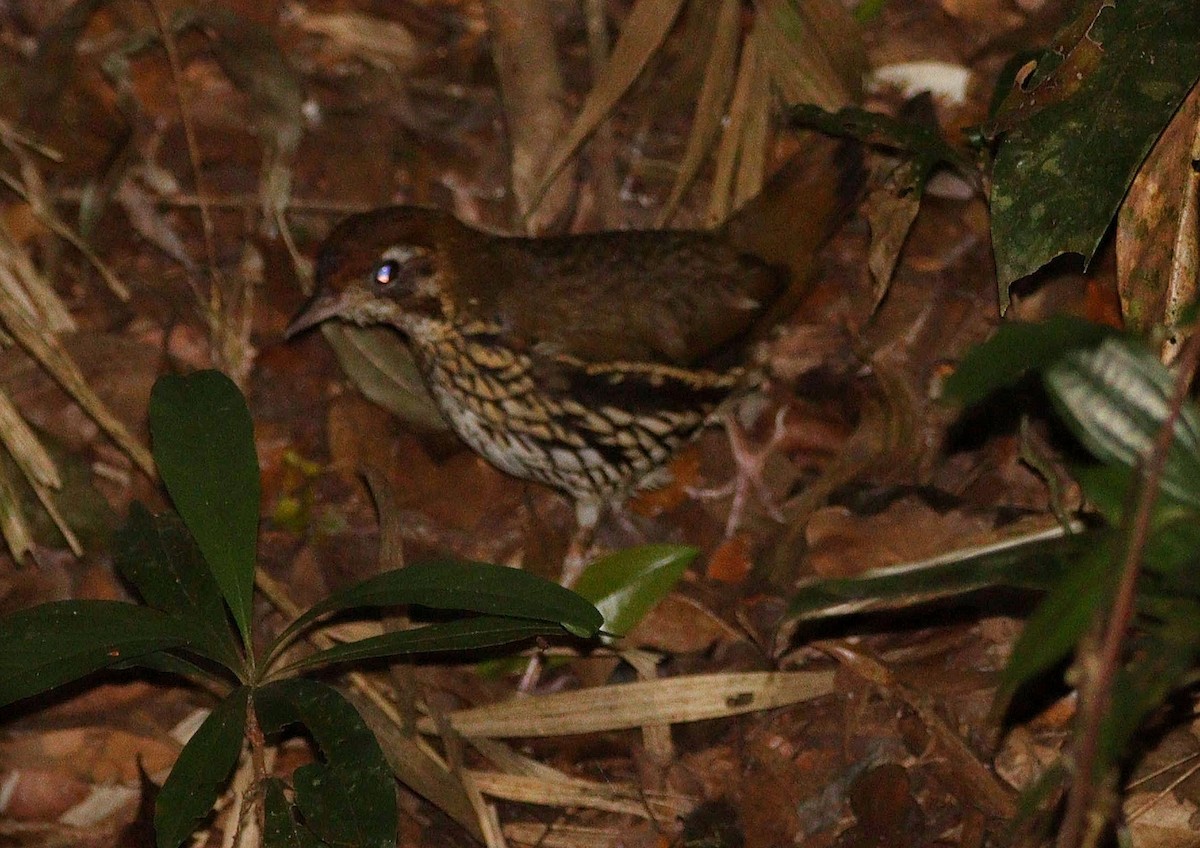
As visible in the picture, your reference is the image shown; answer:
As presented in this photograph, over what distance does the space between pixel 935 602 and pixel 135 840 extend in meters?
2.08

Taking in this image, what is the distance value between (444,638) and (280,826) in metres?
0.50

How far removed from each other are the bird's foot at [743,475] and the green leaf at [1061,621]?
2.35 meters

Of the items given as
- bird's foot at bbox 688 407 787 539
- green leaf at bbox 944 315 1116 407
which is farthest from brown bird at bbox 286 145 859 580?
green leaf at bbox 944 315 1116 407

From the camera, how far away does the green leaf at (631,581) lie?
12.5 ft

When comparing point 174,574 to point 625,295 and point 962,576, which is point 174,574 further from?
point 962,576

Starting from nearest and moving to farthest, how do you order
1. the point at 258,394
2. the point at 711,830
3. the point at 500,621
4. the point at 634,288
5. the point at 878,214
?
1. the point at 500,621
2. the point at 711,830
3. the point at 878,214
4. the point at 634,288
5. the point at 258,394

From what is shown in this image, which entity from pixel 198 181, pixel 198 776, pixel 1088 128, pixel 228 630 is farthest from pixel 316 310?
pixel 1088 128

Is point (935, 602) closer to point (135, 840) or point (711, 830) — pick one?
point (711, 830)

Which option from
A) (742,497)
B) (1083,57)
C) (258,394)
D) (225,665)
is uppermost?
(258,394)

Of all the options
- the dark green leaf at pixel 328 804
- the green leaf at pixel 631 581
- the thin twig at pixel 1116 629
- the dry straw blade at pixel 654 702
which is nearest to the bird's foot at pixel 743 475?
the green leaf at pixel 631 581

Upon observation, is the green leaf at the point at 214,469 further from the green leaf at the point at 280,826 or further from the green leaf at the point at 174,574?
the green leaf at the point at 280,826

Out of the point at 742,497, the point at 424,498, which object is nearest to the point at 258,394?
the point at 424,498

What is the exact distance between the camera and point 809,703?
3.58m

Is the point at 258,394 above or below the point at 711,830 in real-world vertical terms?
above
